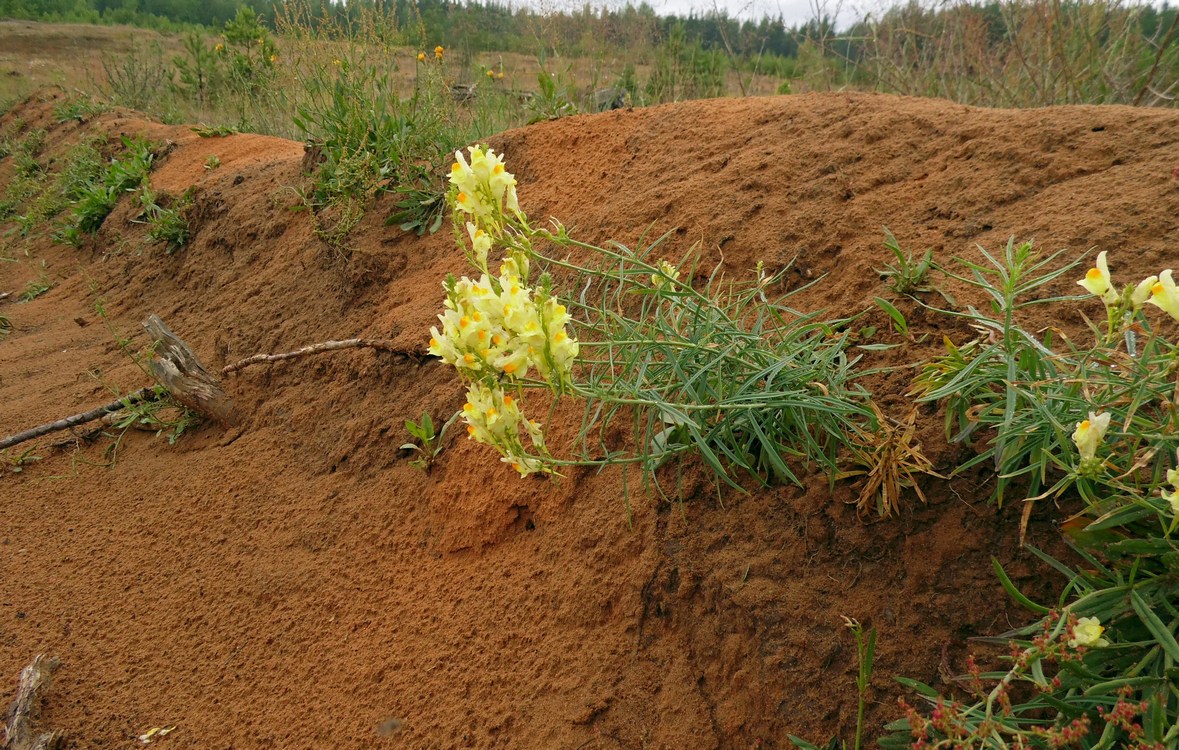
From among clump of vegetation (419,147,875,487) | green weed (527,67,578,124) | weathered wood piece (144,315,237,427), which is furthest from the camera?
green weed (527,67,578,124)

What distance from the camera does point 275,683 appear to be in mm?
2109

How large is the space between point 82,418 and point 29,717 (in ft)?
5.64

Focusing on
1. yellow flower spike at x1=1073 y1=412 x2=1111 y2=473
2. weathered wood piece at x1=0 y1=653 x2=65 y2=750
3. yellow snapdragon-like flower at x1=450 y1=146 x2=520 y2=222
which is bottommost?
weathered wood piece at x1=0 y1=653 x2=65 y2=750

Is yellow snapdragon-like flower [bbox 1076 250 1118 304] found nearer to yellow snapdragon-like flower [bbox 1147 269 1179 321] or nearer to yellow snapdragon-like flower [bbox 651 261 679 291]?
yellow snapdragon-like flower [bbox 1147 269 1179 321]

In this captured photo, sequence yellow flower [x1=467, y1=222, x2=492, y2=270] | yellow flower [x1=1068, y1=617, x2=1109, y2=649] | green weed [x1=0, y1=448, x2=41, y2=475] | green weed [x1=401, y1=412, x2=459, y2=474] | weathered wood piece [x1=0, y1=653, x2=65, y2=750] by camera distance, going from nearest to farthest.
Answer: yellow flower [x1=1068, y1=617, x2=1109, y2=649]
yellow flower [x1=467, y1=222, x2=492, y2=270]
weathered wood piece [x1=0, y1=653, x2=65, y2=750]
green weed [x1=401, y1=412, x2=459, y2=474]
green weed [x1=0, y1=448, x2=41, y2=475]

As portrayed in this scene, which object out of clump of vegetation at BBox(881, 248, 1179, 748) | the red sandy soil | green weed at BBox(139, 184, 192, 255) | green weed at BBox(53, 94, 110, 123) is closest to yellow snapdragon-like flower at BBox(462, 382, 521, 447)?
→ the red sandy soil

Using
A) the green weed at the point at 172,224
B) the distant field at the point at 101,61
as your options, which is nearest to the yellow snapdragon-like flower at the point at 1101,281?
the distant field at the point at 101,61

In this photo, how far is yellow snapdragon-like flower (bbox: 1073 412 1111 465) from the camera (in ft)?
3.81

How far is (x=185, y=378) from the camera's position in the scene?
10.7 ft

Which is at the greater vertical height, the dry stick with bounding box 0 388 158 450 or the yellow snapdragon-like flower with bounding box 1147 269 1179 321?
the yellow snapdragon-like flower with bounding box 1147 269 1179 321

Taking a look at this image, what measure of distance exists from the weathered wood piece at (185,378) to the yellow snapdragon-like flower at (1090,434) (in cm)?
312

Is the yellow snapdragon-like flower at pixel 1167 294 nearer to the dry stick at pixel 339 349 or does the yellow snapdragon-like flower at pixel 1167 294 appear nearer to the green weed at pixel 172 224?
the dry stick at pixel 339 349

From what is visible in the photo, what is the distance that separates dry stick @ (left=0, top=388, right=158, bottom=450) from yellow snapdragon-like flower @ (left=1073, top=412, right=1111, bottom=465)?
141 inches

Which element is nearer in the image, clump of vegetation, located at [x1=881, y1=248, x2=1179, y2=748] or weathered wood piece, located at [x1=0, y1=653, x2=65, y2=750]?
clump of vegetation, located at [x1=881, y1=248, x2=1179, y2=748]
